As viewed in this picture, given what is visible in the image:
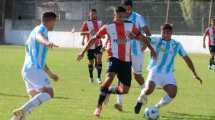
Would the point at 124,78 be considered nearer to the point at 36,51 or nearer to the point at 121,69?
the point at 121,69

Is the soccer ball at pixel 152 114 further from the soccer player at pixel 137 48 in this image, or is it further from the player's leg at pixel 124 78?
the soccer player at pixel 137 48

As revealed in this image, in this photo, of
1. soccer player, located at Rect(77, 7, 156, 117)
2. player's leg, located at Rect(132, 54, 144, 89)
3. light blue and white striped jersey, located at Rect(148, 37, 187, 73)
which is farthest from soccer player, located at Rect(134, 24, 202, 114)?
player's leg, located at Rect(132, 54, 144, 89)

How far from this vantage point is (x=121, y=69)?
11.8 meters

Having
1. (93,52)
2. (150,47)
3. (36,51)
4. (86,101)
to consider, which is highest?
(36,51)

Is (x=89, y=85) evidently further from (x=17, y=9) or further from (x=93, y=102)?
(x=17, y=9)

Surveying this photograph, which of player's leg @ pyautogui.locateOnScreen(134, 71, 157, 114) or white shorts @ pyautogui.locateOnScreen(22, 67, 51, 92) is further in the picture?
player's leg @ pyautogui.locateOnScreen(134, 71, 157, 114)

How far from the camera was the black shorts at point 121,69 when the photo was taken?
463 inches

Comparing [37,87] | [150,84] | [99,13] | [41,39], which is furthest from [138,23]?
[99,13]

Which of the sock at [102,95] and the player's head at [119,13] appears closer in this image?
the player's head at [119,13]

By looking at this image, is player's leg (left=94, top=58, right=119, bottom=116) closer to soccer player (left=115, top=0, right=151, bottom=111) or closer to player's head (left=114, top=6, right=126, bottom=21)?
player's head (left=114, top=6, right=126, bottom=21)

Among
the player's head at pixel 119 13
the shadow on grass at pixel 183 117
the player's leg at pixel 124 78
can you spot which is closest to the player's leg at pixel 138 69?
the shadow on grass at pixel 183 117

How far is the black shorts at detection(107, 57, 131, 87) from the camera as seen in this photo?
11766mm

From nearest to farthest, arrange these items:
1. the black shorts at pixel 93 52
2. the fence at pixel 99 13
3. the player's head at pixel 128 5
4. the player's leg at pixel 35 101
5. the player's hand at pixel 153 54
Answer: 1. the player's leg at pixel 35 101
2. the player's hand at pixel 153 54
3. the player's head at pixel 128 5
4. the black shorts at pixel 93 52
5. the fence at pixel 99 13

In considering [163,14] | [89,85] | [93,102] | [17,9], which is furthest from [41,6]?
[93,102]
